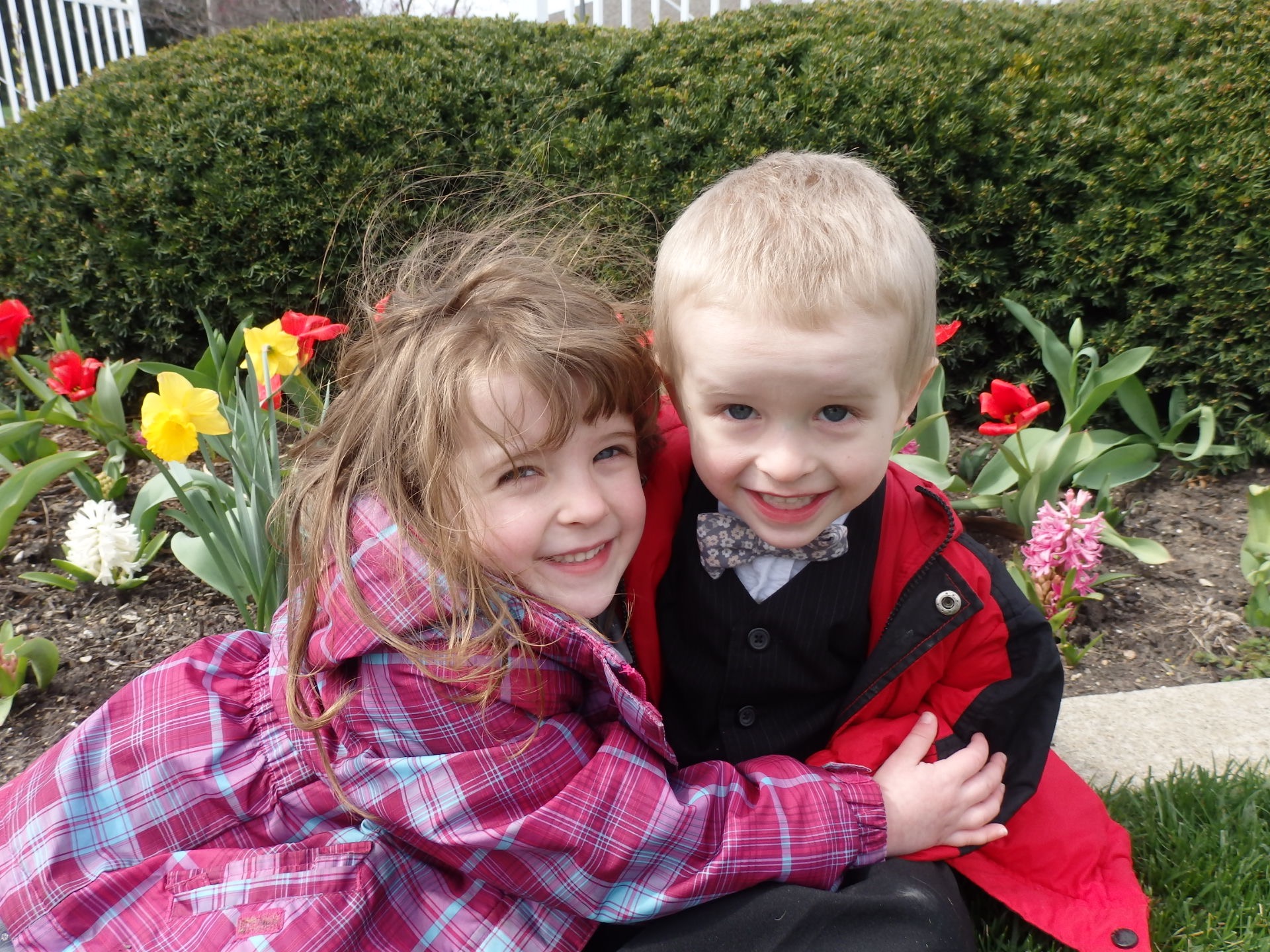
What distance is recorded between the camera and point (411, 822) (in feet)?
4.44

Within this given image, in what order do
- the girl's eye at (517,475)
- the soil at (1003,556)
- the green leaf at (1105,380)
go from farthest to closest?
1. the green leaf at (1105,380)
2. the soil at (1003,556)
3. the girl's eye at (517,475)

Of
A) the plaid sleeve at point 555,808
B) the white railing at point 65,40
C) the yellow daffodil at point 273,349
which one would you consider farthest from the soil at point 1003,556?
the white railing at point 65,40

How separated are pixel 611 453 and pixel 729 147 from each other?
2015mm

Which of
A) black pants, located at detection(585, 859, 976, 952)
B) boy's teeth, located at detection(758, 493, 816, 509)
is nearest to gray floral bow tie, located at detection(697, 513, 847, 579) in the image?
boy's teeth, located at detection(758, 493, 816, 509)

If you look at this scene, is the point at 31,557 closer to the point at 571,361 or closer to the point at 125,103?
the point at 125,103

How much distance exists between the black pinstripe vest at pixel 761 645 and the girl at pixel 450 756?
0.42ft

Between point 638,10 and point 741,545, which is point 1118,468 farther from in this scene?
point 638,10

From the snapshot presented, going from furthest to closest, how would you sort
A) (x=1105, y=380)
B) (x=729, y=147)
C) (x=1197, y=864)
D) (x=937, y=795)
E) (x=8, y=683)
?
(x=729, y=147) → (x=1105, y=380) → (x=8, y=683) → (x=1197, y=864) → (x=937, y=795)

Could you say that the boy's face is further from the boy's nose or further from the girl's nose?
the girl's nose

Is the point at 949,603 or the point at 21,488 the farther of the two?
the point at 21,488

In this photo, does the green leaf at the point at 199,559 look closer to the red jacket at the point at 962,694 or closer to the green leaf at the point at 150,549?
the green leaf at the point at 150,549

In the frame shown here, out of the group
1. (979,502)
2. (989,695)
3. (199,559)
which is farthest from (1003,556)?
(199,559)

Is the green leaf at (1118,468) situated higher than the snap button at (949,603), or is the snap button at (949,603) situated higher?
the snap button at (949,603)

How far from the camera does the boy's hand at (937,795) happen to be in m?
1.53
